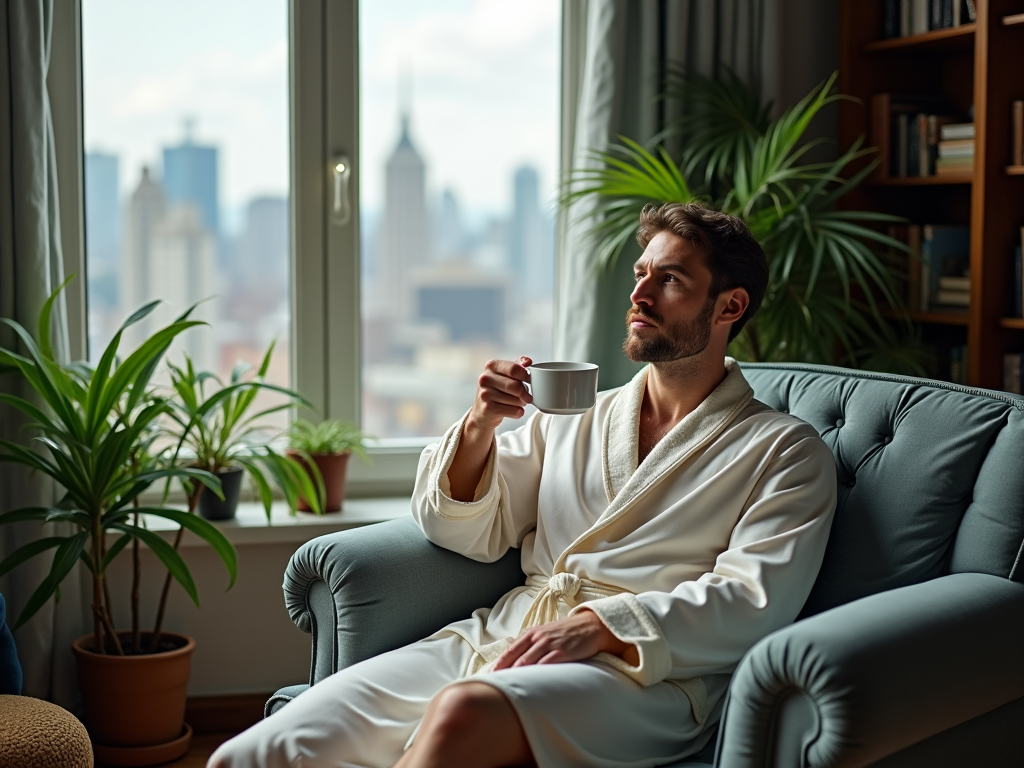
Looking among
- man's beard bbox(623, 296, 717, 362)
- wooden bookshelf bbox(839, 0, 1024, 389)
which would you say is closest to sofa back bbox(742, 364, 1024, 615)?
man's beard bbox(623, 296, 717, 362)

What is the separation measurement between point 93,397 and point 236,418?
41cm

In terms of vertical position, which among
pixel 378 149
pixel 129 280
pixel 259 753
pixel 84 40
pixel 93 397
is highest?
pixel 84 40

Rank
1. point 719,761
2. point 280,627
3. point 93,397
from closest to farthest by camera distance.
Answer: point 719,761
point 93,397
point 280,627

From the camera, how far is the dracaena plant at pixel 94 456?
246 cm

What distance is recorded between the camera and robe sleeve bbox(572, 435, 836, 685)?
5.74ft

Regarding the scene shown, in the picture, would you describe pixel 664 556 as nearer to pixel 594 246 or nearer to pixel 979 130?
pixel 594 246

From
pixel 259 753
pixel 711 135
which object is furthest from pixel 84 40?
pixel 259 753

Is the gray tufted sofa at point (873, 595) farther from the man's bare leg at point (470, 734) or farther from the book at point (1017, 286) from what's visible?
the book at point (1017, 286)

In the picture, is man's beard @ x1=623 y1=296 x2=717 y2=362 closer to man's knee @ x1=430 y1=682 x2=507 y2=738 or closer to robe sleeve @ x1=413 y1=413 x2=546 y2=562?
robe sleeve @ x1=413 y1=413 x2=546 y2=562

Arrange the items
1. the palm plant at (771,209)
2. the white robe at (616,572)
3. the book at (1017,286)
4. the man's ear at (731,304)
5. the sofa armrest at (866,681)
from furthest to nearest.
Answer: the book at (1017,286), the palm plant at (771,209), the man's ear at (731,304), the white robe at (616,572), the sofa armrest at (866,681)

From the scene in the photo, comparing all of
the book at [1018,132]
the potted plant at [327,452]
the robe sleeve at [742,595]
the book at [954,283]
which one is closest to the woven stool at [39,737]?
the robe sleeve at [742,595]

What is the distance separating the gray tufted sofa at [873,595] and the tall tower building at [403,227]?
1.19 metres

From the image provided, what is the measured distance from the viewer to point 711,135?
121 inches

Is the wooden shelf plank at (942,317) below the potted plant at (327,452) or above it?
above
